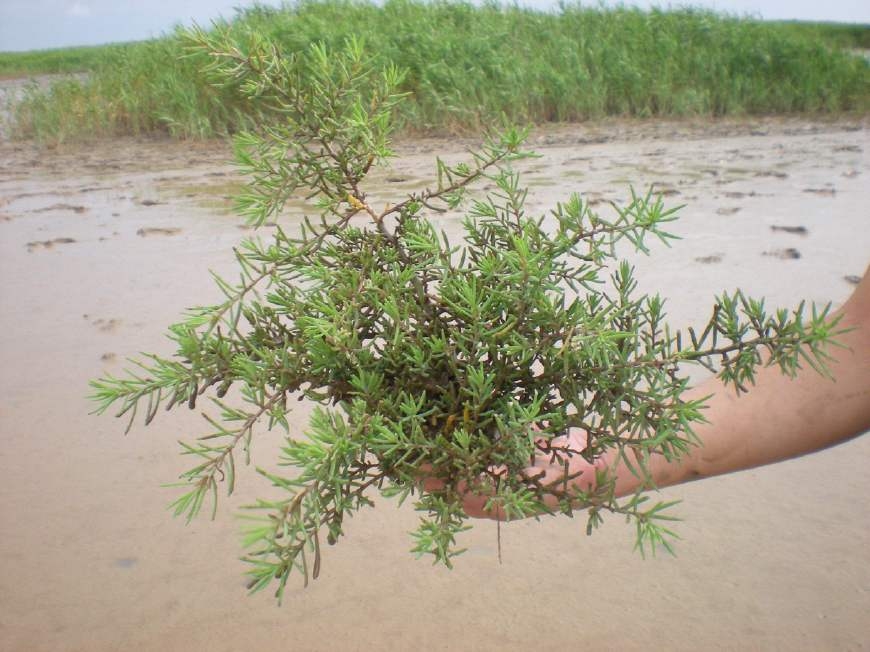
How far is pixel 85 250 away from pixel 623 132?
221 inches

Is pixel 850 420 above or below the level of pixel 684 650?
above

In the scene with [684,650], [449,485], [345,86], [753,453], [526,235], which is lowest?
[684,650]

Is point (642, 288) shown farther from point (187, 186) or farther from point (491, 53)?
point (491, 53)

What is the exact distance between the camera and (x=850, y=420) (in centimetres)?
171

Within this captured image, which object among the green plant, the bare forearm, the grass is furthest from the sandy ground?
the grass

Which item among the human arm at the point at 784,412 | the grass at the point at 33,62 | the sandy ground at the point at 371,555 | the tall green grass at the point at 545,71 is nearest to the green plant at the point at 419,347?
the human arm at the point at 784,412

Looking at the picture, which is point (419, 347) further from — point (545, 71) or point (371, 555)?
point (545, 71)

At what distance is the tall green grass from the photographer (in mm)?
8641

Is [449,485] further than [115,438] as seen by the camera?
No

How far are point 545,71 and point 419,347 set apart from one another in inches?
325

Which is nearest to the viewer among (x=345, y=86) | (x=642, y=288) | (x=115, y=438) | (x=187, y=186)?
(x=345, y=86)

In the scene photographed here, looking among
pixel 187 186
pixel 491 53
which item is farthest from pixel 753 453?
pixel 491 53

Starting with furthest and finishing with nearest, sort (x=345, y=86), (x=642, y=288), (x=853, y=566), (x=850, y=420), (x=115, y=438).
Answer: (x=642, y=288)
(x=115, y=438)
(x=853, y=566)
(x=850, y=420)
(x=345, y=86)

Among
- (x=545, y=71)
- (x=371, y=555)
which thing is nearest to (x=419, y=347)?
(x=371, y=555)
